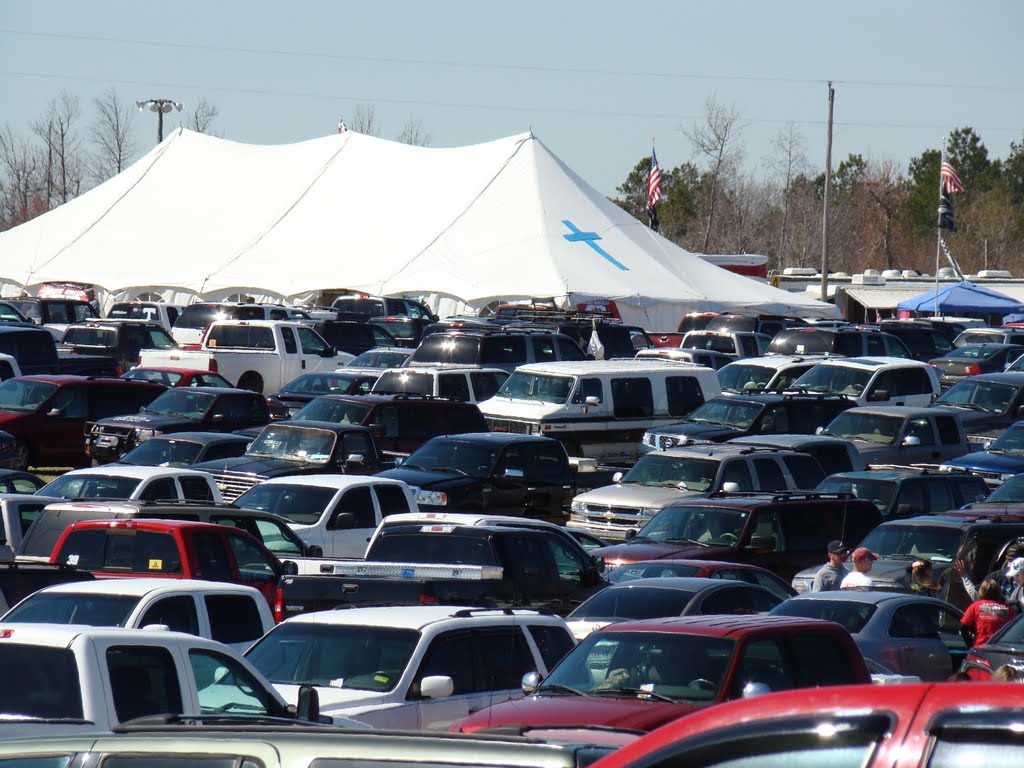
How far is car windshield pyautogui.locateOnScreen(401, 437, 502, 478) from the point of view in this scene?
20844 millimetres

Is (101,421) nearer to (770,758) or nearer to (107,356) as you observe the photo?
(107,356)

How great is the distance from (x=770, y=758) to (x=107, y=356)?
32.1 m

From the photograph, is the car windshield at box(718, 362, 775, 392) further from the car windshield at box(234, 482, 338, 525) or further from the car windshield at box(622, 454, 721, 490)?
the car windshield at box(234, 482, 338, 525)

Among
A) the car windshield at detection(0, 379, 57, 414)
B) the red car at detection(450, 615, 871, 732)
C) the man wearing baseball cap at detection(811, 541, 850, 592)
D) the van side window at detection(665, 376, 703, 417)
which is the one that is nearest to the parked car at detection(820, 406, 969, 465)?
the van side window at detection(665, 376, 703, 417)

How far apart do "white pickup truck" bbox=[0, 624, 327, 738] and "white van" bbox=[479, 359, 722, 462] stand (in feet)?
58.7

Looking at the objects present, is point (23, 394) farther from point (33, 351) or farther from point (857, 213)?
point (857, 213)

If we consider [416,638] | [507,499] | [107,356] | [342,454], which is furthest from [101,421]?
[416,638]

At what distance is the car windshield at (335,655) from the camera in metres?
9.55

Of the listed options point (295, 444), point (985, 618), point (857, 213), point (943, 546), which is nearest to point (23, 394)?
point (295, 444)

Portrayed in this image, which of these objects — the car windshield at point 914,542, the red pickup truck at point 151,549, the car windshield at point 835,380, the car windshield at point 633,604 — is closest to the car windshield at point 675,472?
the car windshield at point 914,542

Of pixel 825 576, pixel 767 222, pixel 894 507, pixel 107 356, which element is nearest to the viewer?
pixel 825 576

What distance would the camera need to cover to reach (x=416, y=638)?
9602 mm

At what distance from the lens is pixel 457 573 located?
41.8 feet

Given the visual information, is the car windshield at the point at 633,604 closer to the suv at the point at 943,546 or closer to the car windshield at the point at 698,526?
the suv at the point at 943,546
